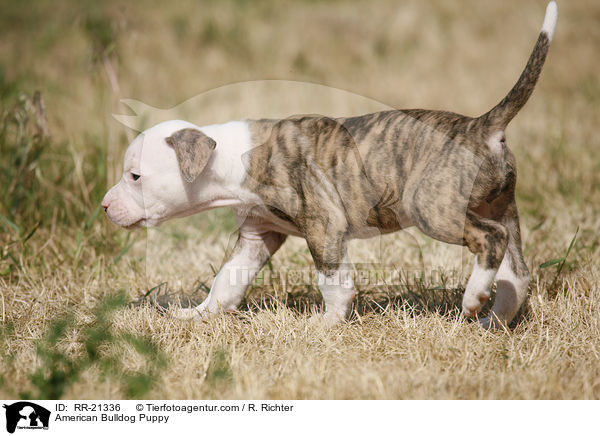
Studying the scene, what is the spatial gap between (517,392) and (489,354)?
12.6 inches

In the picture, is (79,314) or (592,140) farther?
(592,140)

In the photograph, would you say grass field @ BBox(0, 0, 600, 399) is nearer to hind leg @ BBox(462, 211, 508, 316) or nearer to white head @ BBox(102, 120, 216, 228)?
hind leg @ BBox(462, 211, 508, 316)

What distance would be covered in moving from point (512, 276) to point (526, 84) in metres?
0.92

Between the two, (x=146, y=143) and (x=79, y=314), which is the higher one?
(x=146, y=143)

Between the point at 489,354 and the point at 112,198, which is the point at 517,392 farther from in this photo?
the point at 112,198

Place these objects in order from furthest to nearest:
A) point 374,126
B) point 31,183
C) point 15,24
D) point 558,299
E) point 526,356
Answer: point 15,24 < point 31,183 < point 558,299 < point 374,126 < point 526,356

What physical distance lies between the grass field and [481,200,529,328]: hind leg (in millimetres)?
135

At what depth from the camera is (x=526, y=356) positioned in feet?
9.39
